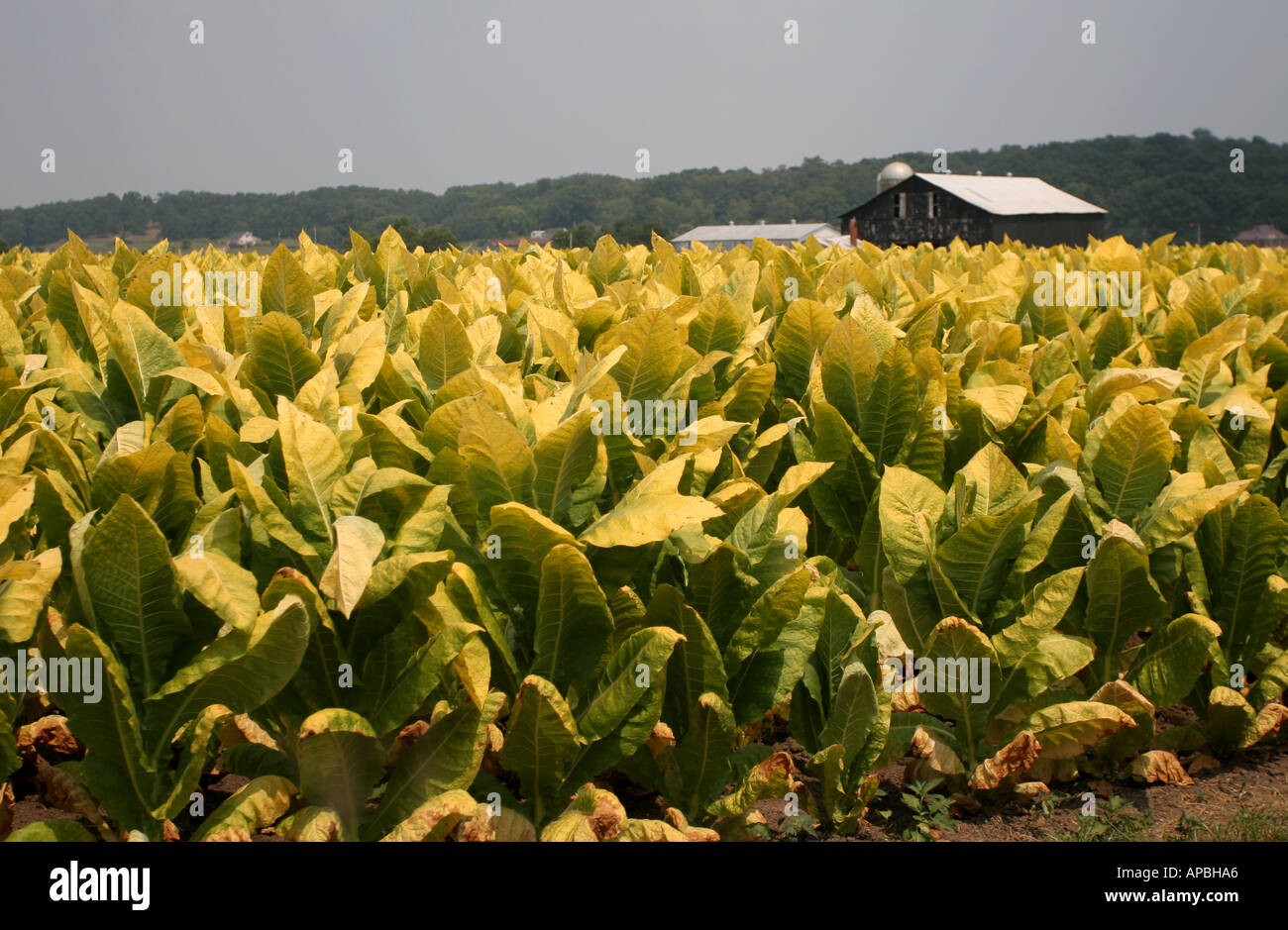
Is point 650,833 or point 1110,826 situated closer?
point 650,833

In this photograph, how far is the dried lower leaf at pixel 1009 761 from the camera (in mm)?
2863

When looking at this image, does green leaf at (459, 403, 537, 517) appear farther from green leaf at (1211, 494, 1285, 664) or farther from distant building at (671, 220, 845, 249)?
distant building at (671, 220, 845, 249)

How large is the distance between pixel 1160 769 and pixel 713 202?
57.0 metres

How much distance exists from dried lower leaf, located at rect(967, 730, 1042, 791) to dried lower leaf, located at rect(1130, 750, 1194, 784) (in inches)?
19.4

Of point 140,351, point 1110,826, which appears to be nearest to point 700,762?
point 1110,826

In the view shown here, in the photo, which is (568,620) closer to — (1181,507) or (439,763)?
(439,763)

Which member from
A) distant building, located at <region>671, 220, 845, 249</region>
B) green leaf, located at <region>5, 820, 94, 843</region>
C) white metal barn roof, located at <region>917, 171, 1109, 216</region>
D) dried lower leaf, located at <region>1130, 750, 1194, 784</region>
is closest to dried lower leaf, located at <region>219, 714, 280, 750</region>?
green leaf, located at <region>5, 820, 94, 843</region>

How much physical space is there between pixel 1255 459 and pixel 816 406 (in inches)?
69.5

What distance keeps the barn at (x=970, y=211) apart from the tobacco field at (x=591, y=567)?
47442 millimetres

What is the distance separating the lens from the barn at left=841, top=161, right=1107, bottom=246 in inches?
2240

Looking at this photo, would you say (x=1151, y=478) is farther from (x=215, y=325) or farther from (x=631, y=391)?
(x=215, y=325)

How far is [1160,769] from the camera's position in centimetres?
316

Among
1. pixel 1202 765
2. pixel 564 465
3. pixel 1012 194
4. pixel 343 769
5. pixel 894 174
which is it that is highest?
pixel 894 174
